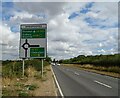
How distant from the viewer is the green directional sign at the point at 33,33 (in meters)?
27.9

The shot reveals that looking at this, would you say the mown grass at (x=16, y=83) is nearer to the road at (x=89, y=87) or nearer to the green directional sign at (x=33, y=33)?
the road at (x=89, y=87)

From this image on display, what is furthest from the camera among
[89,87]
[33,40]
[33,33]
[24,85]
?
[33,33]

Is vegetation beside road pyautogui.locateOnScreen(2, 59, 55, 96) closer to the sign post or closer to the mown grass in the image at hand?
the mown grass

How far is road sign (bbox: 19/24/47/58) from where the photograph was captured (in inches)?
1076

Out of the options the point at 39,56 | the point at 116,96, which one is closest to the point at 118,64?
the point at 39,56

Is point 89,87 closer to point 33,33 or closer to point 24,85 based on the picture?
Answer: point 24,85

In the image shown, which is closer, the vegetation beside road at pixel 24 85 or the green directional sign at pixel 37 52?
the vegetation beside road at pixel 24 85

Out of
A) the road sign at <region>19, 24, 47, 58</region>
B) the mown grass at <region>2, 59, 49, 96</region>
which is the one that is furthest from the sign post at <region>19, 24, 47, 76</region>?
the mown grass at <region>2, 59, 49, 96</region>

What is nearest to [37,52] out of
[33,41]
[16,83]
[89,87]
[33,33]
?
[33,41]

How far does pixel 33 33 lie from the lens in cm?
2825

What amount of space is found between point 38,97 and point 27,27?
52.3 ft

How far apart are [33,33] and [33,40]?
0.87 meters

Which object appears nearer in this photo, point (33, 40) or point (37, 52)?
point (33, 40)

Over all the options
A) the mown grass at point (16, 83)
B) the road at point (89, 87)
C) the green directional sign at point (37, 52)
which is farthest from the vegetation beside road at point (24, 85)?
the green directional sign at point (37, 52)
